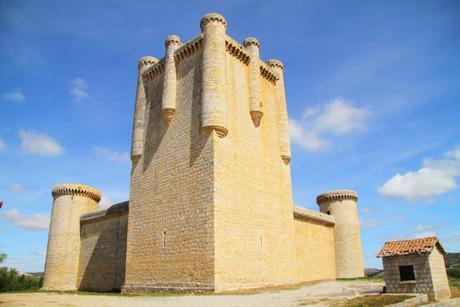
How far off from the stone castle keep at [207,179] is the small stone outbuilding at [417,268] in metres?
4.63

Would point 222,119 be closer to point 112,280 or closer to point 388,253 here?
point 388,253

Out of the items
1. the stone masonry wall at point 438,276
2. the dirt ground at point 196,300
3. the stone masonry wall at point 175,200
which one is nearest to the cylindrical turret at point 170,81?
the stone masonry wall at point 175,200

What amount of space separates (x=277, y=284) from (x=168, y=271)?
4438 mm

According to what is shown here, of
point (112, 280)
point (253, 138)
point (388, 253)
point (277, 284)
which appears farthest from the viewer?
point (112, 280)

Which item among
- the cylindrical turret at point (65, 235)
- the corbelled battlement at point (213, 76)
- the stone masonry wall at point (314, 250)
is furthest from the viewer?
the cylindrical turret at point (65, 235)

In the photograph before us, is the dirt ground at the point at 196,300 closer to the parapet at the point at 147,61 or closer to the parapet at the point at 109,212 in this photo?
the parapet at the point at 109,212

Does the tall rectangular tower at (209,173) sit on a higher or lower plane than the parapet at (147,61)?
lower

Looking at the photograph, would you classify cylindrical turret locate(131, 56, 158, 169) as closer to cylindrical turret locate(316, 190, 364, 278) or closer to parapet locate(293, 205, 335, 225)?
parapet locate(293, 205, 335, 225)

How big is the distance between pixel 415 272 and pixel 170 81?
11.9 m

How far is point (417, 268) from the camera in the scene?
11398mm

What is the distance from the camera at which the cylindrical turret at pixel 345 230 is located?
78.9 feet

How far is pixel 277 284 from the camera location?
1479 centimetres

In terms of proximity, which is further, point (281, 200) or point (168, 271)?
point (281, 200)

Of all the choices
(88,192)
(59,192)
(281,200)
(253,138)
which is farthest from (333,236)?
(59,192)
